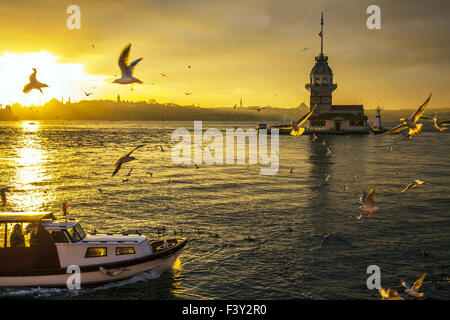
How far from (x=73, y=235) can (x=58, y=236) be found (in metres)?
0.79

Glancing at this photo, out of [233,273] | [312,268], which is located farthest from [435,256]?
[233,273]

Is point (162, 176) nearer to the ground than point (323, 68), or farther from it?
nearer to the ground

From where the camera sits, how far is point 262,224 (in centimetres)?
3194

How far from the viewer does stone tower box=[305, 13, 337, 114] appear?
160750 millimetres

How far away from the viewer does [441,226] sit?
31141 mm

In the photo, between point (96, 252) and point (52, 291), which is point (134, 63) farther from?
point (52, 291)

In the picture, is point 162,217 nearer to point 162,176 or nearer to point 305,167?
point 162,176

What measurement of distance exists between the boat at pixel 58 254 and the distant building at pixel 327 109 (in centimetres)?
14015

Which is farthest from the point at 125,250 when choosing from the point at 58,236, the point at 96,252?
the point at 58,236

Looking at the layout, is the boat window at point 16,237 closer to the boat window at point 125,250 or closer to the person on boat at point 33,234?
the person on boat at point 33,234

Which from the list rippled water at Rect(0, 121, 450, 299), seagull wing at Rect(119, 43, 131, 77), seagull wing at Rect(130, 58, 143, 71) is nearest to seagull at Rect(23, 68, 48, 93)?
seagull wing at Rect(119, 43, 131, 77)

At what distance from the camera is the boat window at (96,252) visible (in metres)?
20.6

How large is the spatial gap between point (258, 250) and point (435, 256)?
12.0 meters

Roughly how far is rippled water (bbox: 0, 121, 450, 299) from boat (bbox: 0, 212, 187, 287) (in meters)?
0.79
